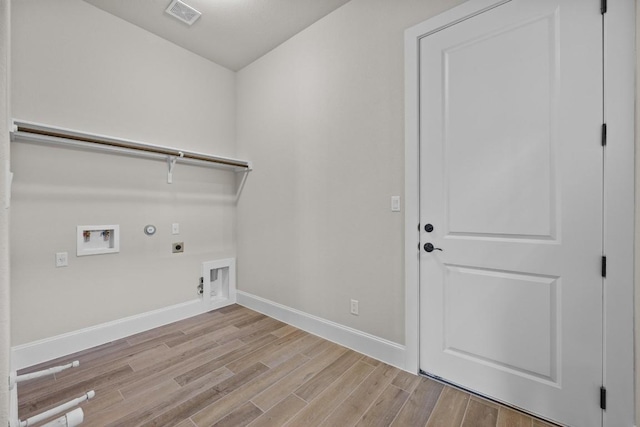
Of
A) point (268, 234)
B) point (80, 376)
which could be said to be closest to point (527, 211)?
point (268, 234)

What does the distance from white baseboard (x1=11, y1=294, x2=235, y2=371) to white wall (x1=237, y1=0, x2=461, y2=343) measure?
69cm

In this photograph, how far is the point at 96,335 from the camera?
2262mm

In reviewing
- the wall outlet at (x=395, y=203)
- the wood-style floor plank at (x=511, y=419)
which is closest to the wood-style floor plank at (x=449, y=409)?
the wood-style floor plank at (x=511, y=419)

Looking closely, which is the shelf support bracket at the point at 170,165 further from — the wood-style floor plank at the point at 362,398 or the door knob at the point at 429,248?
the wood-style floor plank at the point at 362,398

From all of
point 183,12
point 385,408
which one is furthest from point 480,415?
point 183,12

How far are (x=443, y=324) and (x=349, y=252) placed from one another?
0.83m

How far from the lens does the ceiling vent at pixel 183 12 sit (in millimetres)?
2270

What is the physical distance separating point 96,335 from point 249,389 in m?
1.48

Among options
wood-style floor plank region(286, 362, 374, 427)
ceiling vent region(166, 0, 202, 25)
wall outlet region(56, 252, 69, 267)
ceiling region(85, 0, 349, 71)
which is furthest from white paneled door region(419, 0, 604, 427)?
wall outlet region(56, 252, 69, 267)

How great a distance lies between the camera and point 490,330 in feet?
5.35

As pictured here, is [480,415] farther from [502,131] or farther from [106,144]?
[106,144]

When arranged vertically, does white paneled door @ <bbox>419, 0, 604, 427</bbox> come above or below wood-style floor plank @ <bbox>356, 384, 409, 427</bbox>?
above

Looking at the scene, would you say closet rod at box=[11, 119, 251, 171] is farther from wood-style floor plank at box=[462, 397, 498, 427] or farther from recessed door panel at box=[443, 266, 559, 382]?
wood-style floor plank at box=[462, 397, 498, 427]

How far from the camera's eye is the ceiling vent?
7.45 feet
